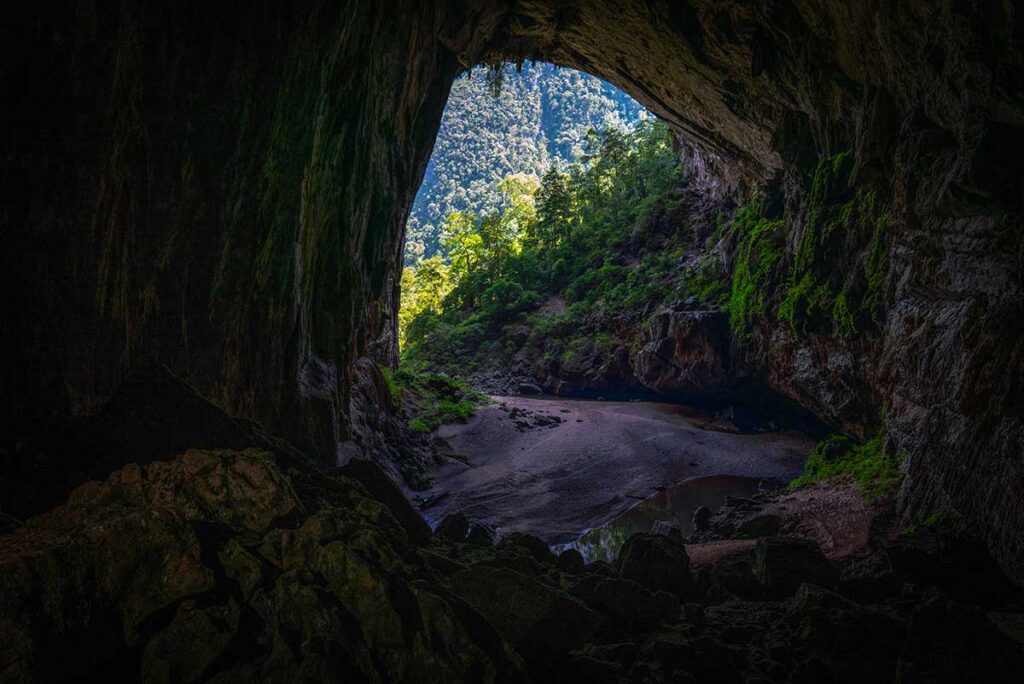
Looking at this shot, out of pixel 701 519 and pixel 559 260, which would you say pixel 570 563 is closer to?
pixel 701 519

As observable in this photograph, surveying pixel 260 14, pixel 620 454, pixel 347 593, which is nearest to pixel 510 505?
pixel 620 454

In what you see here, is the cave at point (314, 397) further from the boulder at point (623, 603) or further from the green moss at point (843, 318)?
the green moss at point (843, 318)

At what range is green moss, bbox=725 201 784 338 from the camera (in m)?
20.9

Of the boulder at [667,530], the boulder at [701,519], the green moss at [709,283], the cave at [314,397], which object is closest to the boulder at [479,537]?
the cave at [314,397]

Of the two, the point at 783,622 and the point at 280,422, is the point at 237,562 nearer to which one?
the point at 783,622

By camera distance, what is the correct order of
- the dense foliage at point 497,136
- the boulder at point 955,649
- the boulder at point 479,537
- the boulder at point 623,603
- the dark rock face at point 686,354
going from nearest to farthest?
1. the boulder at point 955,649
2. the boulder at point 623,603
3. the boulder at point 479,537
4. the dark rock face at point 686,354
5. the dense foliage at point 497,136

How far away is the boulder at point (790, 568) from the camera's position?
767 centimetres

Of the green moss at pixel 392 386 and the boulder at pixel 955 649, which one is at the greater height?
the green moss at pixel 392 386

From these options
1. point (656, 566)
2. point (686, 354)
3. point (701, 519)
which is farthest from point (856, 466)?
point (686, 354)

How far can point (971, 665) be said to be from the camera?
14.7 ft

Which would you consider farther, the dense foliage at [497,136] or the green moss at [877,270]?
the dense foliage at [497,136]

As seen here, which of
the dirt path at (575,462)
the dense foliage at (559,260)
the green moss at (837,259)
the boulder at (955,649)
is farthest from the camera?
the dense foliage at (559,260)

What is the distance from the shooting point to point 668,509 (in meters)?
15.3

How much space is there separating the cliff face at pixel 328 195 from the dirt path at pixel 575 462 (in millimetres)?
3454
